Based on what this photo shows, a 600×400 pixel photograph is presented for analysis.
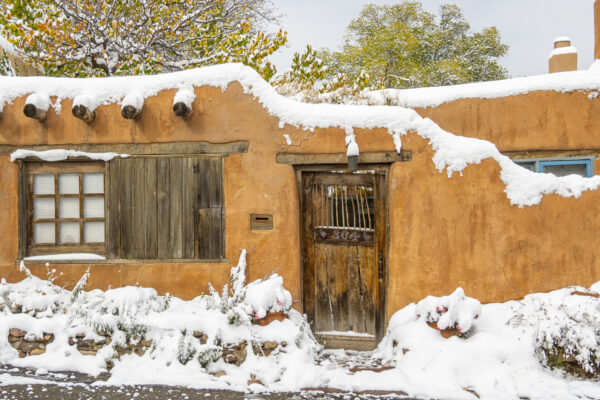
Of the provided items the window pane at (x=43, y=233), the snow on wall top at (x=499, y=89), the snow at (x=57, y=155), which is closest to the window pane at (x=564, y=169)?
the snow on wall top at (x=499, y=89)

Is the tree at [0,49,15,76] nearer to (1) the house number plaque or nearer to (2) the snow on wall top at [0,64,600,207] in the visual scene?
(2) the snow on wall top at [0,64,600,207]

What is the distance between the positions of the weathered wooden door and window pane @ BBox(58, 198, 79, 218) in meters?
3.10

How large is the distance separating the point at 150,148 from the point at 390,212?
3.25 m

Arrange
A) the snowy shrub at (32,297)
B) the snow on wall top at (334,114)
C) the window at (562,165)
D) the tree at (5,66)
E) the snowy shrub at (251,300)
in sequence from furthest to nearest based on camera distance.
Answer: the tree at (5,66) → the window at (562,165) → the snow on wall top at (334,114) → the snowy shrub at (32,297) → the snowy shrub at (251,300)

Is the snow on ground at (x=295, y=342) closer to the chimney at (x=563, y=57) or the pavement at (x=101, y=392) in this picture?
the pavement at (x=101, y=392)

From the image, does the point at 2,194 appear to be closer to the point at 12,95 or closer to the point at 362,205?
the point at 12,95

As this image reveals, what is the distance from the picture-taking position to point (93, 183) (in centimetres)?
596

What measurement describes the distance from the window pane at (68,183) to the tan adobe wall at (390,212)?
478 millimetres

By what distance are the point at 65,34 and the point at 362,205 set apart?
9.73 metres

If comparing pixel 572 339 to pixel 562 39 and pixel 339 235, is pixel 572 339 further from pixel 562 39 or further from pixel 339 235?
pixel 562 39

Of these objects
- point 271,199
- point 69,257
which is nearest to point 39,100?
point 69,257

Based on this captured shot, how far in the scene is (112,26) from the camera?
11.7 m

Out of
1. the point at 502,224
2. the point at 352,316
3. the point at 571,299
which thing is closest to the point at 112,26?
the point at 352,316

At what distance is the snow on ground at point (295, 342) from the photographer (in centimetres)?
439
